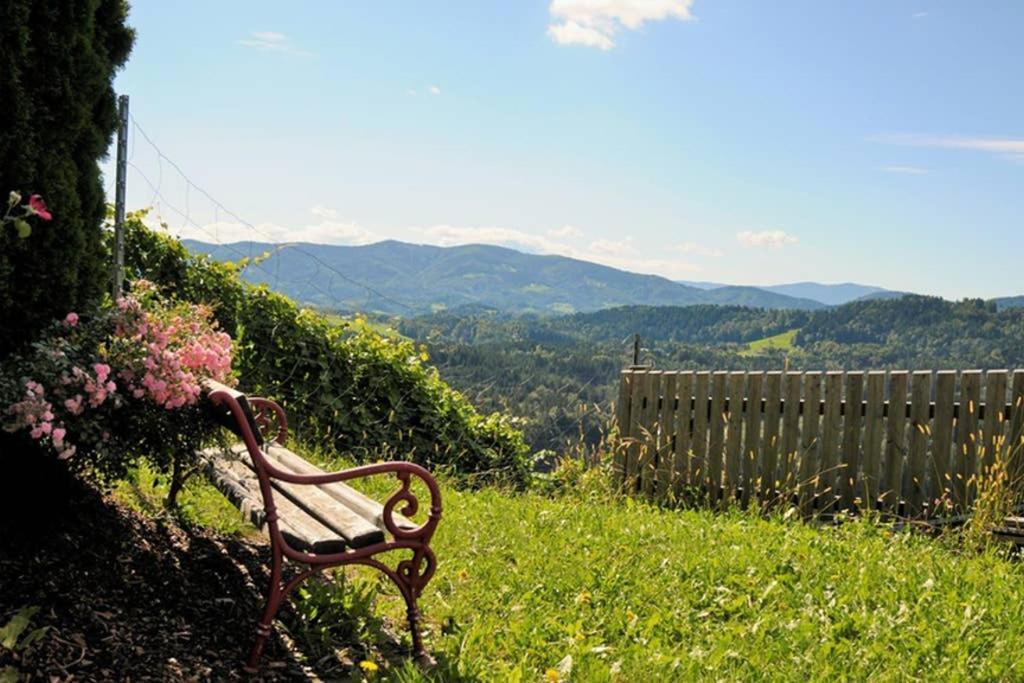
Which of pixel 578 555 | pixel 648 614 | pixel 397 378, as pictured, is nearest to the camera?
pixel 648 614

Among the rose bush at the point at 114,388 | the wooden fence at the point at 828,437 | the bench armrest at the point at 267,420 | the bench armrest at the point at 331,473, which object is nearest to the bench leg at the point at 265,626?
the bench armrest at the point at 331,473

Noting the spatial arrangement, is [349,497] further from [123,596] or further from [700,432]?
[700,432]

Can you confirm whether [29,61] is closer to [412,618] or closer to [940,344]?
[412,618]

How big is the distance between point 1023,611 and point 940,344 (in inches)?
4432

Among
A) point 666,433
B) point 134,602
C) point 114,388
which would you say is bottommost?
point 134,602

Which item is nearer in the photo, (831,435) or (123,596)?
(123,596)

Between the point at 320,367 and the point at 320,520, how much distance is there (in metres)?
5.11

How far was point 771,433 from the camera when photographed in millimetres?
7996

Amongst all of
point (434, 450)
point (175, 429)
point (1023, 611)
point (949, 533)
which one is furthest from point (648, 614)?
point (434, 450)

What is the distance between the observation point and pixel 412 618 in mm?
3547

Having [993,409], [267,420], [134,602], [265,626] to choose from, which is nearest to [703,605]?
[265,626]

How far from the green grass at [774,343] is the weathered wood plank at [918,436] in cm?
12426

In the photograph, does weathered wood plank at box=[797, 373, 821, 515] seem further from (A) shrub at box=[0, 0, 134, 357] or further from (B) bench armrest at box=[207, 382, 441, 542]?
(A) shrub at box=[0, 0, 134, 357]

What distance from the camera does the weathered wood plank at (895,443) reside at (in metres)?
7.43
